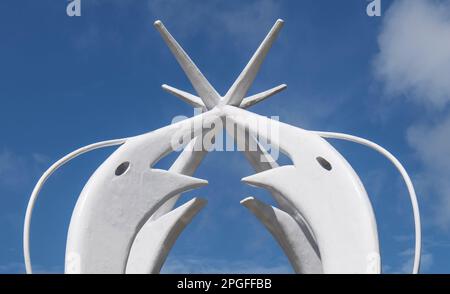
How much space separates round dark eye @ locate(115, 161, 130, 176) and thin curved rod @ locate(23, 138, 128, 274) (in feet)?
3.22

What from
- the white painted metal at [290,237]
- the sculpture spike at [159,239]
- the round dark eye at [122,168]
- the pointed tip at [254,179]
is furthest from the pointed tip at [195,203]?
the round dark eye at [122,168]

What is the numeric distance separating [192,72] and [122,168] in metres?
3.65

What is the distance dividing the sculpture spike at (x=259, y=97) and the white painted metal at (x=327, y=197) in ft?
8.01

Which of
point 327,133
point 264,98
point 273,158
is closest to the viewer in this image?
point 327,133

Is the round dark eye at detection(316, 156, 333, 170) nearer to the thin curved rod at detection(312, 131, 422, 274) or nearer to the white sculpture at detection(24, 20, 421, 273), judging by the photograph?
the white sculpture at detection(24, 20, 421, 273)

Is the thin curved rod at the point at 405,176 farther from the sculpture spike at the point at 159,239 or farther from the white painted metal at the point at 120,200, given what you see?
the sculpture spike at the point at 159,239

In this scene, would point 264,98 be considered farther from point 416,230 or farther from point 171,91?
point 416,230

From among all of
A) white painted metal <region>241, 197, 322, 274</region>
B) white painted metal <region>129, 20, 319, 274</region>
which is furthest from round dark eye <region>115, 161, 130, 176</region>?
white painted metal <region>241, 197, 322, 274</region>

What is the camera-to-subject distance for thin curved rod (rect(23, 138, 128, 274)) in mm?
15109

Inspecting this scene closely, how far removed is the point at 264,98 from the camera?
66.8 ft

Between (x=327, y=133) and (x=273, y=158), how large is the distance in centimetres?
223

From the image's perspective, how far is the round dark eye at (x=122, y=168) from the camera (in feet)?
53.1

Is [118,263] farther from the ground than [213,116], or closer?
closer
